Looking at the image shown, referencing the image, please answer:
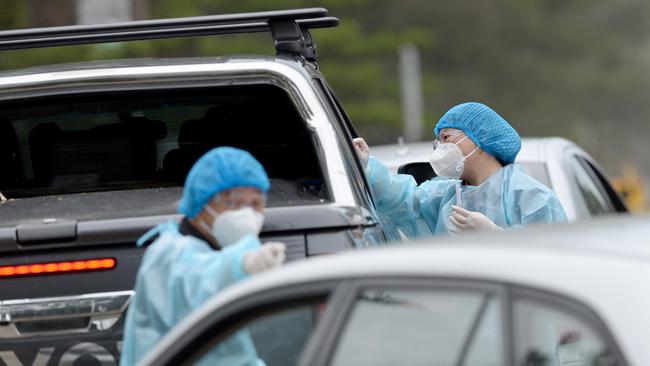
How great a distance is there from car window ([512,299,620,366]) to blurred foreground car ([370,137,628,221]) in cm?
423

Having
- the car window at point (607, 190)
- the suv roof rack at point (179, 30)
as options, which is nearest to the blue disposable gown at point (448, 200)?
the suv roof rack at point (179, 30)

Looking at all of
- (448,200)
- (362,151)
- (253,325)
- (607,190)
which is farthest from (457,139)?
(253,325)

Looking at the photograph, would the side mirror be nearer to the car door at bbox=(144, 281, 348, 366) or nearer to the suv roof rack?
the suv roof rack

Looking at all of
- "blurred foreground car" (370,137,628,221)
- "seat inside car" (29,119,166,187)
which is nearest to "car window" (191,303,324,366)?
"seat inside car" (29,119,166,187)

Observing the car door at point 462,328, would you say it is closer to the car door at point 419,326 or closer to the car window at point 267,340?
the car door at point 419,326

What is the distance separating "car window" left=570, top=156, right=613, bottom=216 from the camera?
8.74 meters

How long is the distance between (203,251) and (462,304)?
150 cm

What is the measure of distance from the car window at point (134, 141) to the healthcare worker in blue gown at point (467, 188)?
0.36m

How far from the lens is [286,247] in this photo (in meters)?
5.19

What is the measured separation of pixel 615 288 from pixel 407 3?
50.5 metres

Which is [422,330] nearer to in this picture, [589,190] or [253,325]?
[253,325]

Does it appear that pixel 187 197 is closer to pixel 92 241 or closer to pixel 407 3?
pixel 92 241

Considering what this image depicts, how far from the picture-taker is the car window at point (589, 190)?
28.7ft

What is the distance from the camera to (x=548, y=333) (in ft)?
11.2
